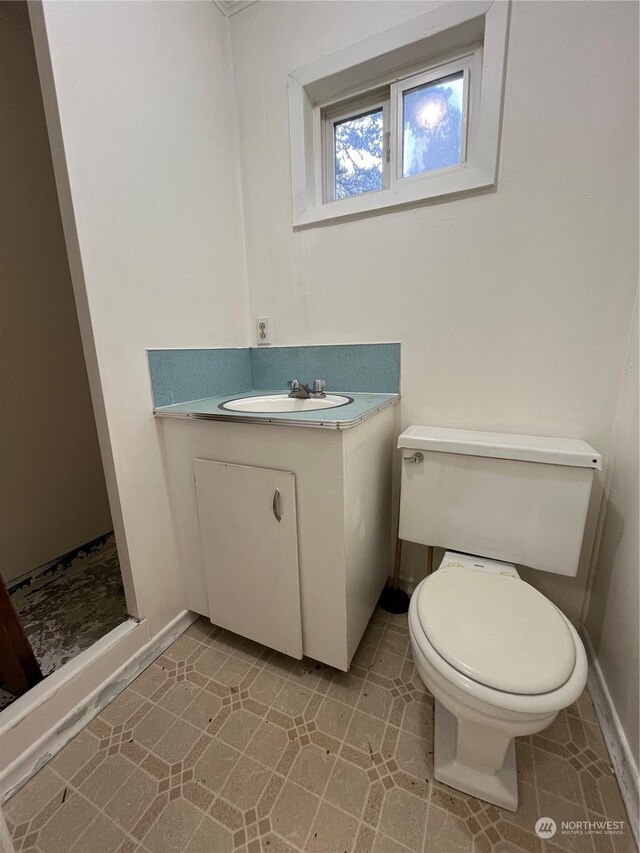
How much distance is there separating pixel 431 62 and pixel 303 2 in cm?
52

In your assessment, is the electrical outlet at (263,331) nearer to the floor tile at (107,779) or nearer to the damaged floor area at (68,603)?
the damaged floor area at (68,603)

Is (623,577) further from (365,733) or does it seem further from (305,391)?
(305,391)

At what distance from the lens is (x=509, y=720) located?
2.16ft

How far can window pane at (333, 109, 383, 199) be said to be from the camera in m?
1.32

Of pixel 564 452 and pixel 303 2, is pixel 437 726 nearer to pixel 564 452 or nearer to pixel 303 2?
pixel 564 452

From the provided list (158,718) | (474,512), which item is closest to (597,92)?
(474,512)

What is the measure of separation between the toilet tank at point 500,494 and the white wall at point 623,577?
0.38 feet

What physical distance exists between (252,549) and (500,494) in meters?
0.78

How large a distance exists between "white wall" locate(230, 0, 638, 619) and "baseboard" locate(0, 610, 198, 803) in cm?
123

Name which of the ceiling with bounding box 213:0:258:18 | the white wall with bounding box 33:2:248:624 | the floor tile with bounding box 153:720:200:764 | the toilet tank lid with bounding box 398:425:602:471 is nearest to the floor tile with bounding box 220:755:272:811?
the floor tile with bounding box 153:720:200:764

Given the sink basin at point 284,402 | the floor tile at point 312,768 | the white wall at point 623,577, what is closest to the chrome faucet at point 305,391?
the sink basin at point 284,402

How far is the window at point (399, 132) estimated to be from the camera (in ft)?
3.84

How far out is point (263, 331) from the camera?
154 centimetres

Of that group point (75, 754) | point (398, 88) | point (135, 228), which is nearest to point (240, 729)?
point (75, 754)
